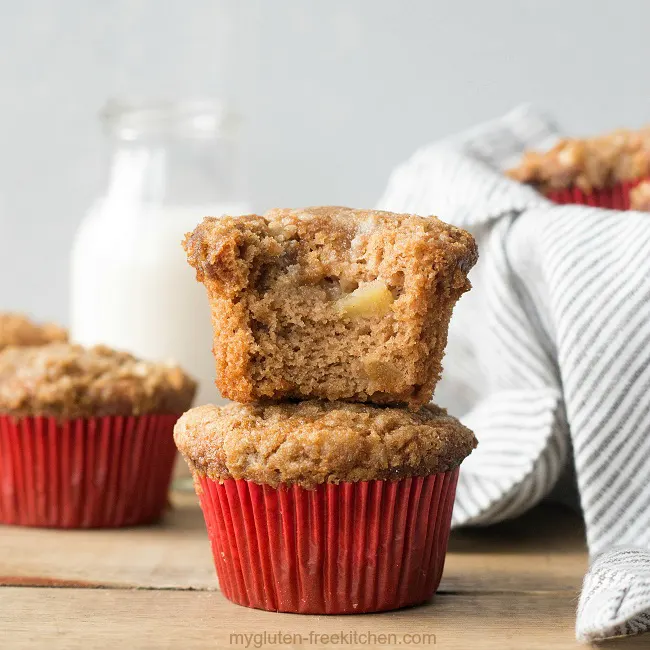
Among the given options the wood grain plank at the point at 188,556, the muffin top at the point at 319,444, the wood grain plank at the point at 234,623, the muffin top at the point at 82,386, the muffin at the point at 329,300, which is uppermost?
the muffin at the point at 329,300

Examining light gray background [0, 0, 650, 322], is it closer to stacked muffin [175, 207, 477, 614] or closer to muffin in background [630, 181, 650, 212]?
muffin in background [630, 181, 650, 212]

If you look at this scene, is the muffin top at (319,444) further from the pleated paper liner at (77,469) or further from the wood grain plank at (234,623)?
the pleated paper liner at (77,469)

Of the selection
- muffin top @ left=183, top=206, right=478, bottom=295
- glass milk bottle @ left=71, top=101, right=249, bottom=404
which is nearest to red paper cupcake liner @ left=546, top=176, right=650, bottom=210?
muffin top @ left=183, top=206, right=478, bottom=295

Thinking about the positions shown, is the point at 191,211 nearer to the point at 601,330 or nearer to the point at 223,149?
the point at 223,149

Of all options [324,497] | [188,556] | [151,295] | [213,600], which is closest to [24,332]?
[151,295]

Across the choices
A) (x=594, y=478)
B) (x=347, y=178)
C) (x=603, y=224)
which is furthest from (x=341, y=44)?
(x=594, y=478)

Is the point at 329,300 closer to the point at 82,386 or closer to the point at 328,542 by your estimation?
the point at 328,542

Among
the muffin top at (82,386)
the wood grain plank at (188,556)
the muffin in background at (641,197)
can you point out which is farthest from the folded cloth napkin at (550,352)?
the muffin top at (82,386)
